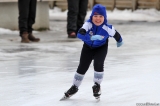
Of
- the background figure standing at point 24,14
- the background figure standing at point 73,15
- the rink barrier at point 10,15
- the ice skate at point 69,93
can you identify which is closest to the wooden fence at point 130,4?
the rink barrier at point 10,15

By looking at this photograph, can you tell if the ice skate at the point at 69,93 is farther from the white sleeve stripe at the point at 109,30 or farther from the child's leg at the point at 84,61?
the white sleeve stripe at the point at 109,30

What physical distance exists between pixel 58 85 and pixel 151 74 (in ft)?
5.28

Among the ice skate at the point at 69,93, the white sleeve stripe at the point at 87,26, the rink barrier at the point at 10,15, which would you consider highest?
the white sleeve stripe at the point at 87,26

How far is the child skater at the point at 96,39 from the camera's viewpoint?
21.0 feet

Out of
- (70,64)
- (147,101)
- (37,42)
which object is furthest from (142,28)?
(147,101)

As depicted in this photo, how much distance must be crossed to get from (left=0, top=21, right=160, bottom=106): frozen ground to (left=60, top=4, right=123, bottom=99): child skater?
23cm

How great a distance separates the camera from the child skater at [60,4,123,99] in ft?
21.0

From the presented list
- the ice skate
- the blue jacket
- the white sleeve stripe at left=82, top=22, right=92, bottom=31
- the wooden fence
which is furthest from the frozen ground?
the wooden fence

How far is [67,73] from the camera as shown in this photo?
8.35 m

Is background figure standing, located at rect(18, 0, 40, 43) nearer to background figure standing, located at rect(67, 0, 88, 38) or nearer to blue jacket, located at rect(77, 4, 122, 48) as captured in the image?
background figure standing, located at rect(67, 0, 88, 38)

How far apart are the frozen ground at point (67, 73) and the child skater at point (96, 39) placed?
0.23 meters

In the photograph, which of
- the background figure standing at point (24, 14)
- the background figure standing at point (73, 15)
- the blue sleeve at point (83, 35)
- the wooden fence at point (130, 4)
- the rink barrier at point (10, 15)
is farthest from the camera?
the wooden fence at point (130, 4)

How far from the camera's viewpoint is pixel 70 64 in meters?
9.27

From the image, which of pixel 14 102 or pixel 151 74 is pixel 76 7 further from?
pixel 14 102
